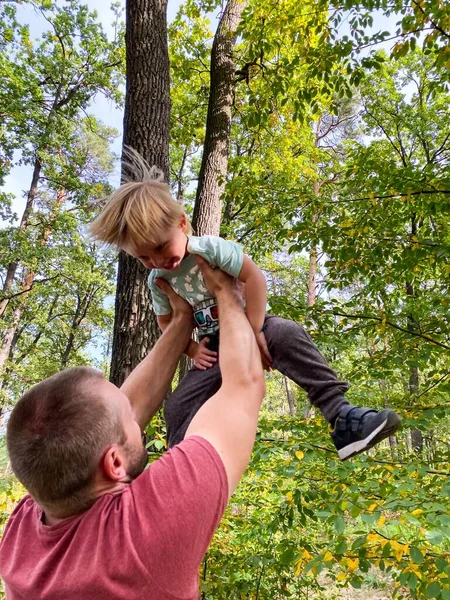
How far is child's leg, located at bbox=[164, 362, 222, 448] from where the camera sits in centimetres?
147

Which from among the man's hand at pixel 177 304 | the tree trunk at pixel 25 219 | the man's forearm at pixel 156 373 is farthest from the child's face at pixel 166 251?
the tree trunk at pixel 25 219

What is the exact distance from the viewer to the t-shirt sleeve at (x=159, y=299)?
Result: 169cm

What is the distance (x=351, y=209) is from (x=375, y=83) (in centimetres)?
1009

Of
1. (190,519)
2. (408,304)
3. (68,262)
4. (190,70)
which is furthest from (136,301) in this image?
(68,262)

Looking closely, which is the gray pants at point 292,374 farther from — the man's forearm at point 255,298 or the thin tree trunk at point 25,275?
the thin tree trunk at point 25,275

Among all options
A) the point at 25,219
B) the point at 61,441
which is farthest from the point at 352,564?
the point at 25,219

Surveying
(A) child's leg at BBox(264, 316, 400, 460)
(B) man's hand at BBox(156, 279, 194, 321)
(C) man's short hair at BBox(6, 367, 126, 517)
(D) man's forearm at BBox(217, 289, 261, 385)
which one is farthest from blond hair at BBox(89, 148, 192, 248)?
(C) man's short hair at BBox(6, 367, 126, 517)

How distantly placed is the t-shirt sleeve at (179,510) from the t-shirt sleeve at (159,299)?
0.93 meters

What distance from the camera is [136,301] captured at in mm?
2641

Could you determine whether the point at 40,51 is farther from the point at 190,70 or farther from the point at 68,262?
the point at 190,70

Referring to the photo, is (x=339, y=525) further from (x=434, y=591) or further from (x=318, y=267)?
(x=318, y=267)

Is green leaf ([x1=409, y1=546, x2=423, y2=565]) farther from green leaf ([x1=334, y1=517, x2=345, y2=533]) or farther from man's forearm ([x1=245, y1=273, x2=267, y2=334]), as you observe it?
man's forearm ([x1=245, y1=273, x2=267, y2=334])

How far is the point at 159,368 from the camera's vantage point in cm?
147

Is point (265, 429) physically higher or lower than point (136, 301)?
lower
